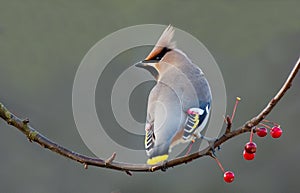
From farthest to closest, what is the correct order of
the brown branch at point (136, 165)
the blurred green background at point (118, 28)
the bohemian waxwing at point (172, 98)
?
→ the blurred green background at point (118, 28) < the bohemian waxwing at point (172, 98) < the brown branch at point (136, 165)

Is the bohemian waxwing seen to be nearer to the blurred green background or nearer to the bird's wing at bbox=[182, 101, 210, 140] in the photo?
the bird's wing at bbox=[182, 101, 210, 140]

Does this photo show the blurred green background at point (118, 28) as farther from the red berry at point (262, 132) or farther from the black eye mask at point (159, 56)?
the red berry at point (262, 132)

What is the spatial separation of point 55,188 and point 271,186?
1539 mm

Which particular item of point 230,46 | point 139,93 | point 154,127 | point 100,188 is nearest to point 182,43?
point 154,127

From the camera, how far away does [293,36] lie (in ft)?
17.4

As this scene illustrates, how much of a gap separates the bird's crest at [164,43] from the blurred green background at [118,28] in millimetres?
2757

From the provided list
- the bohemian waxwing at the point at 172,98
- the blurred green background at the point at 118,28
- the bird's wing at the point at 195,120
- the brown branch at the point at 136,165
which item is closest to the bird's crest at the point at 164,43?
the bohemian waxwing at the point at 172,98

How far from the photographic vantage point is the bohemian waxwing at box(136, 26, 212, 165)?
5.09 feet

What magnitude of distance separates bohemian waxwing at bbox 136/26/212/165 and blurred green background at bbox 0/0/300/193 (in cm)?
272

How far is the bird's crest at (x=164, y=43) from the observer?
1591mm

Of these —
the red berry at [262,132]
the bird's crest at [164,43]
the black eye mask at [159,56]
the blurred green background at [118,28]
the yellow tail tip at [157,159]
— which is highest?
the blurred green background at [118,28]

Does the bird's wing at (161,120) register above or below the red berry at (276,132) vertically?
above

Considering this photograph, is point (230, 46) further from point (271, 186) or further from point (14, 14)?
point (14, 14)

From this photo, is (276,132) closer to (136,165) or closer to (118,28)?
(136,165)
